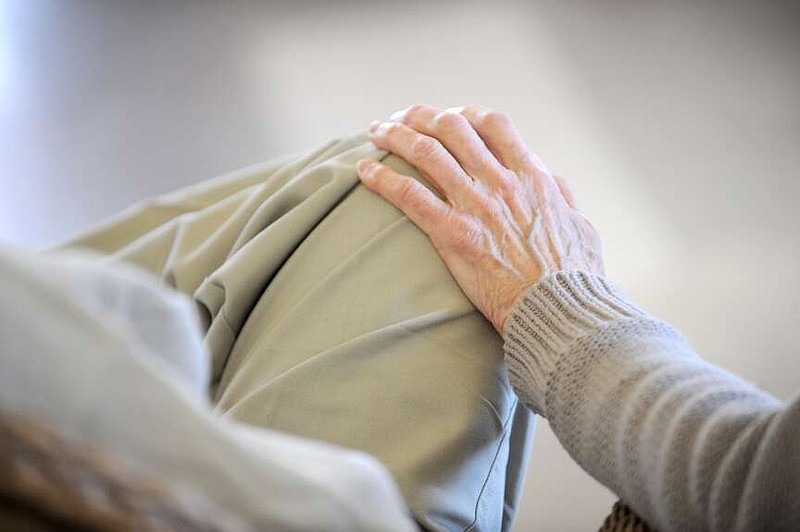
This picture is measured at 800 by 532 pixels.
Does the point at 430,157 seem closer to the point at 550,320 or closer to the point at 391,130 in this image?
the point at 391,130

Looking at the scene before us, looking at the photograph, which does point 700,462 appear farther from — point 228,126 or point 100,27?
point 100,27

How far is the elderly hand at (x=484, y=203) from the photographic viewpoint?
93 cm

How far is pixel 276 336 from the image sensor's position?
88cm

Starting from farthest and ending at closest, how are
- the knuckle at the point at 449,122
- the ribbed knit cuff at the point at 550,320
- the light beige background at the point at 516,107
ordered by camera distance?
1. the light beige background at the point at 516,107
2. the knuckle at the point at 449,122
3. the ribbed knit cuff at the point at 550,320

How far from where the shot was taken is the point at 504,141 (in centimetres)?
104

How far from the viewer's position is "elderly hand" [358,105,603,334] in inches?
36.8

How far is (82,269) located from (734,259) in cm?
187

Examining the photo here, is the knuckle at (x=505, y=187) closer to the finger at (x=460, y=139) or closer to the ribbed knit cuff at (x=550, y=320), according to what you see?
the finger at (x=460, y=139)

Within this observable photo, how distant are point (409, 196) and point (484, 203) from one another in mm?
→ 81

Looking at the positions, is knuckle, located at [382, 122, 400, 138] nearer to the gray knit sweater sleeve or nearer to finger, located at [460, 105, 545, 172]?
finger, located at [460, 105, 545, 172]

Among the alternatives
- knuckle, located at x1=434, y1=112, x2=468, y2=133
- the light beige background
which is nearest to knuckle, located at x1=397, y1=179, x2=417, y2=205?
knuckle, located at x1=434, y1=112, x2=468, y2=133

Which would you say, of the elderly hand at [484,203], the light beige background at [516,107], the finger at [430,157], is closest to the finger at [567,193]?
the elderly hand at [484,203]

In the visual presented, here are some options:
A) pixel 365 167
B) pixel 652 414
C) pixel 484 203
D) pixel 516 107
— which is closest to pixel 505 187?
pixel 484 203

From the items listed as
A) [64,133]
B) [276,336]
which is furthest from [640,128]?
[276,336]
